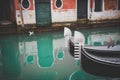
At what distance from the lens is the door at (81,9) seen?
13734 mm

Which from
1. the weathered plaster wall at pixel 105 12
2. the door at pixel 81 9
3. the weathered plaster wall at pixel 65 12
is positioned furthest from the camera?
the weathered plaster wall at pixel 105 12

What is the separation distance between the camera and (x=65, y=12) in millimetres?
13312

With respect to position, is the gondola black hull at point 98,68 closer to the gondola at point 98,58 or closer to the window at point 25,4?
the gondola at point 98,58

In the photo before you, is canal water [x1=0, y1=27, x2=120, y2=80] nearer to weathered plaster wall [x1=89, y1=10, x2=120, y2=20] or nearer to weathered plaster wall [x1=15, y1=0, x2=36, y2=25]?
weathered plaster wall [x1=15, y1=0, x2=36, y2=25]

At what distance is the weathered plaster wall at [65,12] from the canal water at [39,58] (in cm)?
199

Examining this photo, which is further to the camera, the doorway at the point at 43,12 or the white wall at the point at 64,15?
the white wall at the point at 64,15

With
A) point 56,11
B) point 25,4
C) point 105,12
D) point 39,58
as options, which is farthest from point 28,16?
point 105,12

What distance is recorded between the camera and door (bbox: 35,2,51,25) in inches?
502

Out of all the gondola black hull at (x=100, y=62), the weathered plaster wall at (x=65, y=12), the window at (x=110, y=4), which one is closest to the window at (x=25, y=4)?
the weathered plaster wall at (x=65, y=12)

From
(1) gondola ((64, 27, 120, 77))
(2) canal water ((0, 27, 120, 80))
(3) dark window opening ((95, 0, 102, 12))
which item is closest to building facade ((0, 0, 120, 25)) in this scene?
(3) dark window opening ((95, 0, 102, 12))

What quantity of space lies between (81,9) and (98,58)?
8260 mm

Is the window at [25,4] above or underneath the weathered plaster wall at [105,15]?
above

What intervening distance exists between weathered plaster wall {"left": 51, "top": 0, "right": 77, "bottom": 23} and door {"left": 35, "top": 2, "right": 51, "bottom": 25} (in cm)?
25

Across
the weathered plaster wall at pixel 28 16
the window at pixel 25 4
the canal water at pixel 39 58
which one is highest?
the window at pixel 25 4
